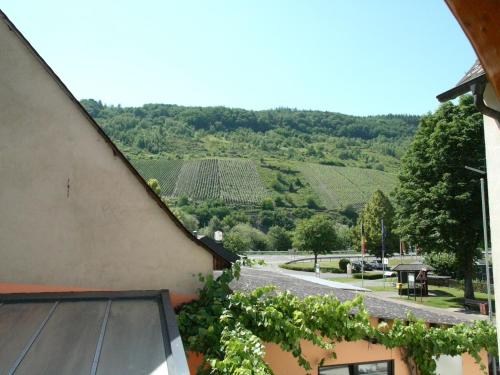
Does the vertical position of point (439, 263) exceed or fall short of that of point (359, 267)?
it exceeds it

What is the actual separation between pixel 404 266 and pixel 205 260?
33.6m

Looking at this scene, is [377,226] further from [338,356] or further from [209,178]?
[209,178]

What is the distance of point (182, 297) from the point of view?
20.5 ft

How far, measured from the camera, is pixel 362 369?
7793mm

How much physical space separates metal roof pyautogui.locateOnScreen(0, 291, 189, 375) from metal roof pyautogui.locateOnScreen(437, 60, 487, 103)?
5540mm

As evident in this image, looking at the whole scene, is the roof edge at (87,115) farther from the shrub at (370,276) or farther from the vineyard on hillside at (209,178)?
the vineyard on hillside at (209,178)

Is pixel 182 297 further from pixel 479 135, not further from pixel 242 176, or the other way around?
pixel 242 176

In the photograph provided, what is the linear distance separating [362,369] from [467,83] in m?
4.95

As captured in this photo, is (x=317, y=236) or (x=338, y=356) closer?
(x=338, y=356)

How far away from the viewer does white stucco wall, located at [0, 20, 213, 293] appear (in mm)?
5512

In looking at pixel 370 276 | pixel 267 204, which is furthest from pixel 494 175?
pixel 267 204

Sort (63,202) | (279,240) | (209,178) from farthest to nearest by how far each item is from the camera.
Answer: (209,178) → (279,240) → (63,202)

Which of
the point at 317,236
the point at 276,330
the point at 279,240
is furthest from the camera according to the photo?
the point at 279,240

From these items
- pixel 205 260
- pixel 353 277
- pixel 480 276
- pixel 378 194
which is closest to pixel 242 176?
pixel 378 194
